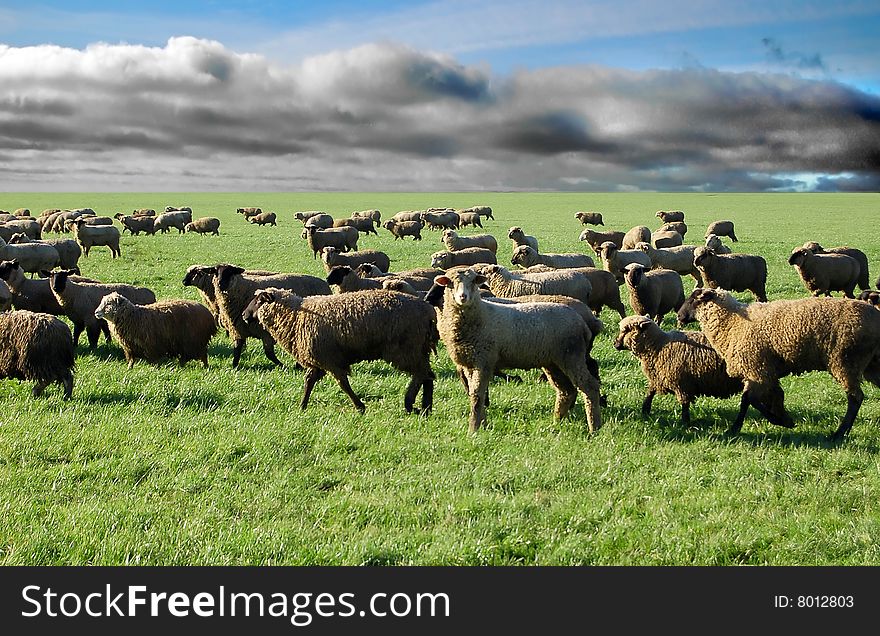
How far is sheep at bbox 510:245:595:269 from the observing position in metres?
18.4

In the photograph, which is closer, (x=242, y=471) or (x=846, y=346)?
(x=242, y=471)

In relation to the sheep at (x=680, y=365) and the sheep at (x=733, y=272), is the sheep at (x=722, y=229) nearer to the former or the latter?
the sheep at (x=733, y=272)

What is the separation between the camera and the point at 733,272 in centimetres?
1847

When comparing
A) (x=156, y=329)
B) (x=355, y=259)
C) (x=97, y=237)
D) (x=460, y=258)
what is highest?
(x=97, y=237)

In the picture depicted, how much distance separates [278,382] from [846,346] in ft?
24.1

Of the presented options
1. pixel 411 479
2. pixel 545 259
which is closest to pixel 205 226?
pixel 545 259

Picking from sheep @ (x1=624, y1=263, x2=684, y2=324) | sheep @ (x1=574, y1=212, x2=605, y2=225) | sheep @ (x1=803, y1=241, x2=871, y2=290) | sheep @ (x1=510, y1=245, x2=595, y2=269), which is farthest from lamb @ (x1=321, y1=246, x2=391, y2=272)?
sheep @ (x1=574, y1=212, x2=605, y2=225)

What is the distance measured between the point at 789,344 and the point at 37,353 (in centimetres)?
923

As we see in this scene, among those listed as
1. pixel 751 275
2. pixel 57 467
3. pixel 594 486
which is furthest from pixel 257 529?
pixel 751 275

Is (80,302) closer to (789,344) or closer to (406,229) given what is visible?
(789,344)
